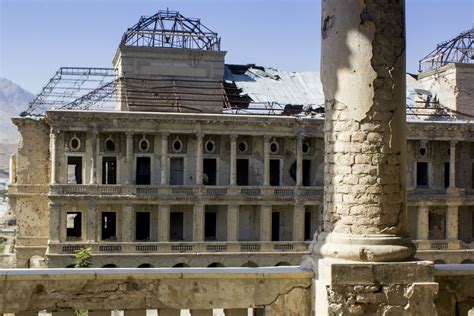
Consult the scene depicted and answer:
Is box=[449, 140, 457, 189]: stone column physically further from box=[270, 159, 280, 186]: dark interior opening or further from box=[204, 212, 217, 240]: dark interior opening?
box=[204, 212, 217, 240]: dark interior opening

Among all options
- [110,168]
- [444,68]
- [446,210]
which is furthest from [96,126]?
[444,68]

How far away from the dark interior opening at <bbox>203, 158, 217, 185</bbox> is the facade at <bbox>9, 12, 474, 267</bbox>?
66mm

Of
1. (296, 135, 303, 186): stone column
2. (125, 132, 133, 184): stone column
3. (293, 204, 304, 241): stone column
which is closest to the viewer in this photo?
(125, 132, 133, 184): stone column

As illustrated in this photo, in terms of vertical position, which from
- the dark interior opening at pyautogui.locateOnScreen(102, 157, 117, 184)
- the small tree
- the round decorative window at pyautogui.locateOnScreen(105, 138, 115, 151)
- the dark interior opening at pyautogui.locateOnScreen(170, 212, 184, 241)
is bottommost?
the small tree

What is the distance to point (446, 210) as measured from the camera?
133 feet

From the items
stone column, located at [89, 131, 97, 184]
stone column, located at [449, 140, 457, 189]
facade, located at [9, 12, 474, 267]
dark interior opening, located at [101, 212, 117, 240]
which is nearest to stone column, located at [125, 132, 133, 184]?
facade, located at [9, 12, 474, 267]

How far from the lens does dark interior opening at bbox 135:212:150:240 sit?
36.7 metres

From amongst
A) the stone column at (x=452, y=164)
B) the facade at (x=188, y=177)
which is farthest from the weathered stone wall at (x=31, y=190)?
the stone column at (x=452, y=164)

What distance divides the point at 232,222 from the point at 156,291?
98.3ft

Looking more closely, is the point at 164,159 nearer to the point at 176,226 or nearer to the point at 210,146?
the point at 210,146

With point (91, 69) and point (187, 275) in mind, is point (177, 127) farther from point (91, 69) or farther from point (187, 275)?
point (187, 275)

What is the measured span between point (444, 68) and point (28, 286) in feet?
141

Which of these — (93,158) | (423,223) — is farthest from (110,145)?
(423,223)

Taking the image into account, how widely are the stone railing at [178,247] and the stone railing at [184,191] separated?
8.96ft
